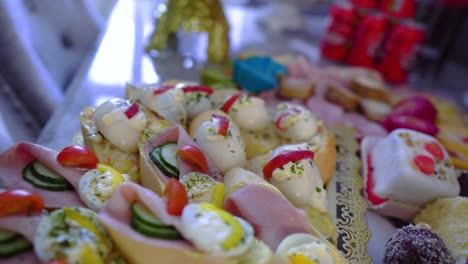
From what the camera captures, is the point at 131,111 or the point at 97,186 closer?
the point at 97,186

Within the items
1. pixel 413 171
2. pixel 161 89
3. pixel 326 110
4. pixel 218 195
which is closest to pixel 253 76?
pixel 326 110

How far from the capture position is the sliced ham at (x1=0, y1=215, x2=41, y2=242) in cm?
78

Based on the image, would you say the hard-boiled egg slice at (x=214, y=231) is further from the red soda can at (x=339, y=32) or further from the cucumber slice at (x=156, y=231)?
the red soda can at (x=339, y=32)

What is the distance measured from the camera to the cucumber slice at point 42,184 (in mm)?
947

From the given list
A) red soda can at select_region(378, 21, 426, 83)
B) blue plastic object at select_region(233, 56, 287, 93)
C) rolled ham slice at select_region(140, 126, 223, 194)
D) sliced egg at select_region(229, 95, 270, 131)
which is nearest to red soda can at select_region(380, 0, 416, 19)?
red soda can at select_region(378, 21, 426, 83)

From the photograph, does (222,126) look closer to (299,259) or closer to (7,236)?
(299,259)

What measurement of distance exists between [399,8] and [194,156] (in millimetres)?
1839

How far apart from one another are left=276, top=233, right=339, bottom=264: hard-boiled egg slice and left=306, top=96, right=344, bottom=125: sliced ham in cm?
97

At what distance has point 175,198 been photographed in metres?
0.83

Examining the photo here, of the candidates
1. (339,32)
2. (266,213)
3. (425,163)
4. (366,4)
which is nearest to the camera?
(266,213)

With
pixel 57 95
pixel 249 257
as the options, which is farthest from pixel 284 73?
pixel 249 257

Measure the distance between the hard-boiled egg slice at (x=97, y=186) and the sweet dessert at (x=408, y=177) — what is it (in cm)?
87

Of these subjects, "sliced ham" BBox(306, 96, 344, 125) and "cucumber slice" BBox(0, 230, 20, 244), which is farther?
"sliced ham" BBox(306, 96, 344, 125)

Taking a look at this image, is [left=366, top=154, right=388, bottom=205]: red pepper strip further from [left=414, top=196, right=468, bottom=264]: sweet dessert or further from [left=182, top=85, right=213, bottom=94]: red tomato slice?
[left=182, top=85, right=213, bottom=94]: red tomato slice
